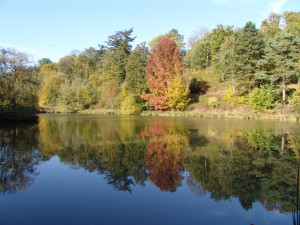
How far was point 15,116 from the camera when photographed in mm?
24062

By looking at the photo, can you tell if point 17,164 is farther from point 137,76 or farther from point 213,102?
point 137,76

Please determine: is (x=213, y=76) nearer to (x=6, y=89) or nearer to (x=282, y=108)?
(x=282, y=108)

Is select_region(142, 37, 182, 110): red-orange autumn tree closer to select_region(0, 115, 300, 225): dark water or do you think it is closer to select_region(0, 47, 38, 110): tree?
select_region(0, 47, 38, 110): tree

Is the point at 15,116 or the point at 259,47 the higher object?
the point at 259,47

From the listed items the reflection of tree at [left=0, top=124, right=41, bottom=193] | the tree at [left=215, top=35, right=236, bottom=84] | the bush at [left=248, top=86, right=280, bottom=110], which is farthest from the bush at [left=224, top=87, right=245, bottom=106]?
the reflection of tree at [left=0, top=124, right=41, bottom=193]

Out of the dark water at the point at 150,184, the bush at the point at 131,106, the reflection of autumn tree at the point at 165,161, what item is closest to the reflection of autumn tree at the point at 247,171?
the dark water at the point at 150,184

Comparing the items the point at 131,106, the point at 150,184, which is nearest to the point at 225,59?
the point at 131,106

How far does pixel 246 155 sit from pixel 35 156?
8394mm

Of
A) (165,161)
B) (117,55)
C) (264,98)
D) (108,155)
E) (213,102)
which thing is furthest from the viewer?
(117,55)

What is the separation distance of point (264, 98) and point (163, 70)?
1365 cm

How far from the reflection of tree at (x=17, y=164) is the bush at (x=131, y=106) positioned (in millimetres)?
24405

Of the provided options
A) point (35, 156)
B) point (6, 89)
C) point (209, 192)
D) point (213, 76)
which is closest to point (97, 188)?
point (209, 192)

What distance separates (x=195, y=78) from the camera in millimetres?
40906

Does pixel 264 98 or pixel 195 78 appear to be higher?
pixel 195 78
